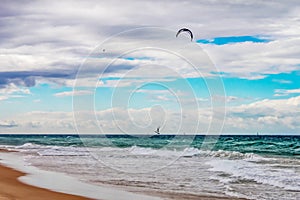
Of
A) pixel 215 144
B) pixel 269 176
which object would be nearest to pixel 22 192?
pixel 269 176

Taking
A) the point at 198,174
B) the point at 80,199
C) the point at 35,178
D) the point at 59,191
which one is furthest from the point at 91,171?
the point at 80,199

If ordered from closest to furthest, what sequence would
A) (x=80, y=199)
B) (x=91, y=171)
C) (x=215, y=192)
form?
(x=80, y=199)
(x=215, y=192)
(x=91, y=171)

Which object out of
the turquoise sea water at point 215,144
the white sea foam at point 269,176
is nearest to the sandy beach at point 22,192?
the white sea foam at point 269,176

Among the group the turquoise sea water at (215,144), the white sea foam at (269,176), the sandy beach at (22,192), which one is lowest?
the sandy beach at (22,192)

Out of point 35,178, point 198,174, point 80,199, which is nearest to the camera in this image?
point 80,199

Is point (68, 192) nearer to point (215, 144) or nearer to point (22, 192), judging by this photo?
point (22, 192)

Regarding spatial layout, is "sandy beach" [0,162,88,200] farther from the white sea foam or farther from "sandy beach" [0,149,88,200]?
the white sea foam

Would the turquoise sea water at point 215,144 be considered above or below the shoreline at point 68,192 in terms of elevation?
above

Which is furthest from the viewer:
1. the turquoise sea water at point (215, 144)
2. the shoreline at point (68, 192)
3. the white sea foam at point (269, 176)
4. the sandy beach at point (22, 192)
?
the turquoise sea water at point (215, 144)

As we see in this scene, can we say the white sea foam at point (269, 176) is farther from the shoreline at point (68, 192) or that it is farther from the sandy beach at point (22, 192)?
the sandy beach at point (22, 192)

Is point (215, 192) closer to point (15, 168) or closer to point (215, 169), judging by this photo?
point (215, 169)

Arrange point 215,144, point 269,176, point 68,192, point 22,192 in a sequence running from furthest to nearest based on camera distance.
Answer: point 215,144 → point 269,176 → point 68,192 → point 22,192

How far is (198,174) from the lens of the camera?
22.2 m

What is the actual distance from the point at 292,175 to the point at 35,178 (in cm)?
1113
